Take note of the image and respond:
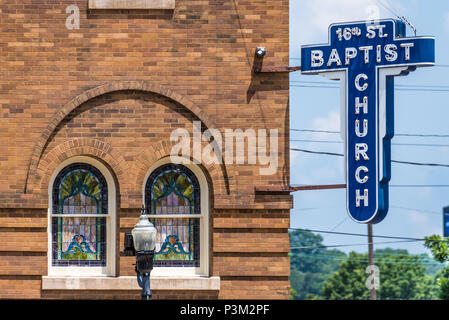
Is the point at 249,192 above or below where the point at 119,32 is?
below

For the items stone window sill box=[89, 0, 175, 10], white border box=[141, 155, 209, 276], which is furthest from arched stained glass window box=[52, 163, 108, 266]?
stone window sill box=[89, 0, 175, 10]

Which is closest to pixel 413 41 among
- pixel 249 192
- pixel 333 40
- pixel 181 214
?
pixel 333 40

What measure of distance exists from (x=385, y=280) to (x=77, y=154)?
322ft

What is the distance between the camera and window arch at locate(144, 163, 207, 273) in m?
19.1

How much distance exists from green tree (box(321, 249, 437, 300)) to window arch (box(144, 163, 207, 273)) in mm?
84622

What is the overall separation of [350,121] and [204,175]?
2755 millimetres

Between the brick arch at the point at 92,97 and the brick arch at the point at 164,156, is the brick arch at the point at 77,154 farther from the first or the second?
the brick arch at the point at 164,156

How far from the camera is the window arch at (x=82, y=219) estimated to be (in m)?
19.0

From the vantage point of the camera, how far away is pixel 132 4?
18.9 metres

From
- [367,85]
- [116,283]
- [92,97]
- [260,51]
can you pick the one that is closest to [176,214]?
[116,283]

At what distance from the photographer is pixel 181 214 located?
1912 cm

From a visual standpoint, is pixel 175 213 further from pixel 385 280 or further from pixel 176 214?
pixel 385 280

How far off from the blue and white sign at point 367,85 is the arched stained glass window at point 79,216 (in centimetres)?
431

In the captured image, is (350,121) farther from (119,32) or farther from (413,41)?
(119,32)
